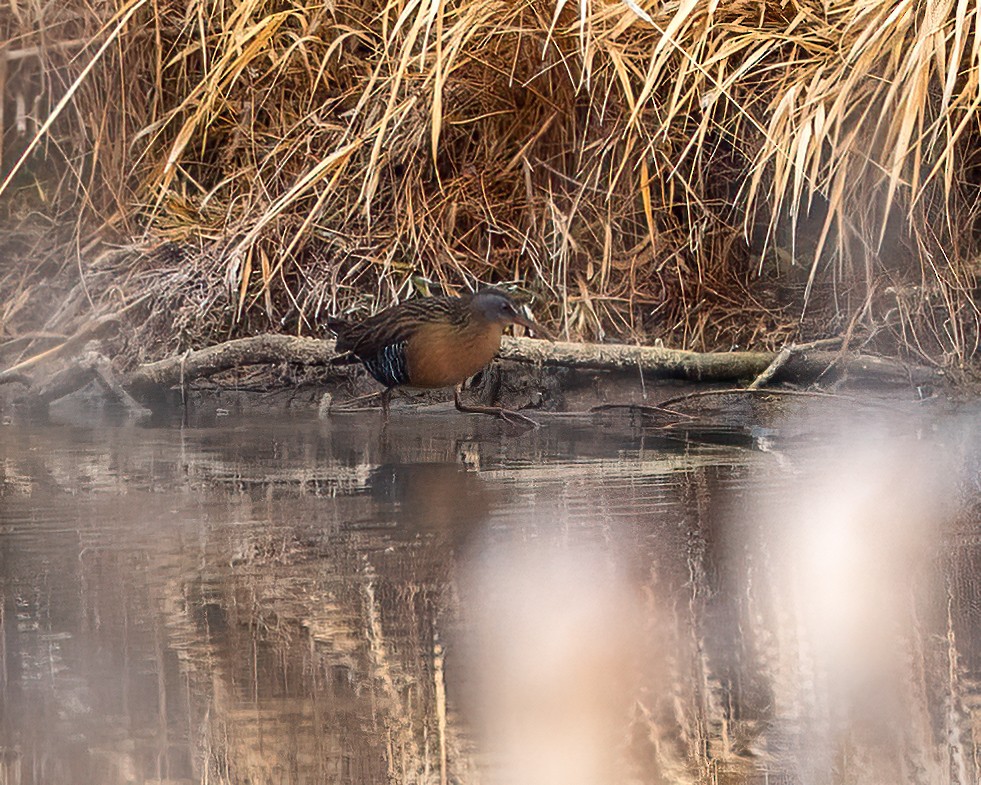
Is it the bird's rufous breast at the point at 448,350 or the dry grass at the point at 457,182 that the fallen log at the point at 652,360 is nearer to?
the dry grass at the point at 457,182

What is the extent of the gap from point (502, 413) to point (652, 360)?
55 cm

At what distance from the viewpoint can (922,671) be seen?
7.00ft

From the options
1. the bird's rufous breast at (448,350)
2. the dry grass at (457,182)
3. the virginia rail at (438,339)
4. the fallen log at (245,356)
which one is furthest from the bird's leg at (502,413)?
the dry grass at (457,182)

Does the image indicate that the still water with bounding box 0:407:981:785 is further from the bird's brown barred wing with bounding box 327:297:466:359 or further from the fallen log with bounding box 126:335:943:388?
the fallen log with bounding box 126:335:943:388

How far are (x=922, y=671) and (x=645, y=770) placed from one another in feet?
1.80

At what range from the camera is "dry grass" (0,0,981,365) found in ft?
16.0

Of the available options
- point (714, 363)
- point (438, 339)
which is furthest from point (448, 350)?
point (714, 363)

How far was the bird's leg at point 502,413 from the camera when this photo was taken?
4.52 metres

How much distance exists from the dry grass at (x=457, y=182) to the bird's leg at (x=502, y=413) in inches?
24.6

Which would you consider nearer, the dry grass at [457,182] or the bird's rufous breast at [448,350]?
the bird's rufous breast at [448,350]

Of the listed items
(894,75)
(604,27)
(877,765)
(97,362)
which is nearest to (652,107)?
(604,27)

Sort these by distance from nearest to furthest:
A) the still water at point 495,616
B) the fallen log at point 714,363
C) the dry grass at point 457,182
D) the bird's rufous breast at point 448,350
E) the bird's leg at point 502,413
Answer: the still water at point 495,616
the bird's rufous breast at point 448,350
the bird's leg at point 502,413
the fallen log at point 714,363
the dry grass at point 457,182

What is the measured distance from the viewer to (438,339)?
435 centimetres

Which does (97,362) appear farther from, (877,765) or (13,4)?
(877,765)
